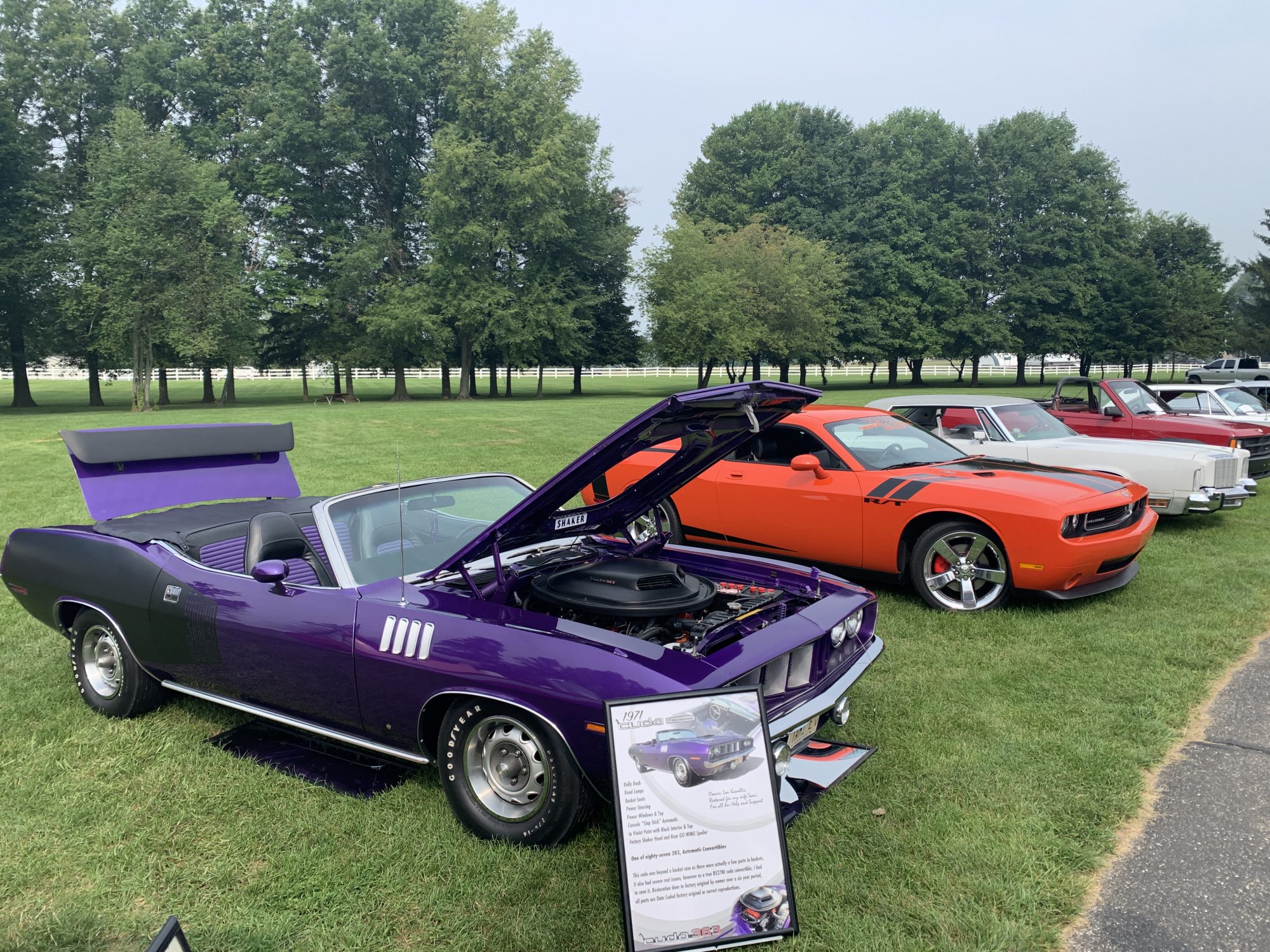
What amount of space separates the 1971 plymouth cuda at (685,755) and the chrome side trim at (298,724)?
50.4 inches

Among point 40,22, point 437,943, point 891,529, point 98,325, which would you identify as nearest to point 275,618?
point 437,943

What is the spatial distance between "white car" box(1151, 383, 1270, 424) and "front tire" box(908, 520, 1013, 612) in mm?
8635

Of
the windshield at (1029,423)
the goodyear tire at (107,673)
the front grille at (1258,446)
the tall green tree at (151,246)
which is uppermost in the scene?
the tall green tree at (151,246)

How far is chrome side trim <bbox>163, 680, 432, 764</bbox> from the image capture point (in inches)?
133

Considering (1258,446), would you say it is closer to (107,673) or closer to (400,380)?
(107,673)

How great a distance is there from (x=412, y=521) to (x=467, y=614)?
1048mm

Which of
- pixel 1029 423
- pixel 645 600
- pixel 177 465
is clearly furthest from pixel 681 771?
pixel 1029 423

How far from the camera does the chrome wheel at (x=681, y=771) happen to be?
2.42 meters

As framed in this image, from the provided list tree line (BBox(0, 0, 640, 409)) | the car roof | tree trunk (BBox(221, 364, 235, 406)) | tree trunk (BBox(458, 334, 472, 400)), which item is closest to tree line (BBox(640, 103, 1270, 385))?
tree line (BBox(0, 0, 640, 409))

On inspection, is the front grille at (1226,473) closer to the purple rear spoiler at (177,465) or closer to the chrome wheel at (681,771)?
the chrome wheel at (681,771)

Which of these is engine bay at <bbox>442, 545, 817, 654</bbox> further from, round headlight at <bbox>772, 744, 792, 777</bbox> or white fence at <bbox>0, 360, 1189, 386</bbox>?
white fence at <bbox>0, 360, 1189, 386</bbox>

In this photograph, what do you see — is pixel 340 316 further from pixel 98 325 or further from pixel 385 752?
pixel 385 752

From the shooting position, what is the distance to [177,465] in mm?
5055

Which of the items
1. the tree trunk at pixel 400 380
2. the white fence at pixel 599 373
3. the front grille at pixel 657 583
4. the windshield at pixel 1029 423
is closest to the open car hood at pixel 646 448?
the front grille at pixel 657 583
